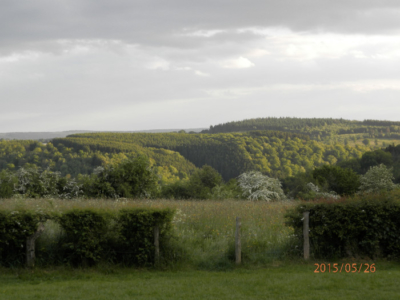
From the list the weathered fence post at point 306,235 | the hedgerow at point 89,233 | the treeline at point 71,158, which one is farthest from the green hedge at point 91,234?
the treeline at point 71,158

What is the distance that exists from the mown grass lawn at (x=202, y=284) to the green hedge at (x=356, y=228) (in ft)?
1.81

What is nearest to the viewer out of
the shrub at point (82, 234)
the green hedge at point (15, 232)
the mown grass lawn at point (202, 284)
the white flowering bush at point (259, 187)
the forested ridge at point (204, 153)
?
the mown grass lawn at point (202, 284)

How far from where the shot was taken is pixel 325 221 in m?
9.77

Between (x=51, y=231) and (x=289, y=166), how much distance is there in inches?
4456

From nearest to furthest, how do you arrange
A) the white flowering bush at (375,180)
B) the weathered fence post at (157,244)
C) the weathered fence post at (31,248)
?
the weathered fence post at (31,248), the weathered fence post at (157,244), the white flowering bush at (375,180)

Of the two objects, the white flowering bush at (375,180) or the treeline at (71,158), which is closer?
the white flowering bush at (375,180)

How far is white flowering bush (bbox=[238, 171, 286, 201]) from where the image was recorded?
32.6 m

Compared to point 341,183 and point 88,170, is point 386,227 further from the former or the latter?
point 88,170

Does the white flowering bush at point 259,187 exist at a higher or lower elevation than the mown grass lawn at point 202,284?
lower

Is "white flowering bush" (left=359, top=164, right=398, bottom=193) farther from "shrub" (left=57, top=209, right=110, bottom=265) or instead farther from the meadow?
"shrub" (left=57, top=209, right=110, bottom=265)

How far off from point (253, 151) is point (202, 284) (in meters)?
124

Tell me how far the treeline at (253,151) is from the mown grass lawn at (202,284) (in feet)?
339

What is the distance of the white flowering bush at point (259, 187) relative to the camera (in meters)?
32.6

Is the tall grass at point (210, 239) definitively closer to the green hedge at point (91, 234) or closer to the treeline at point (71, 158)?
the green hedge at point (91, 234)
